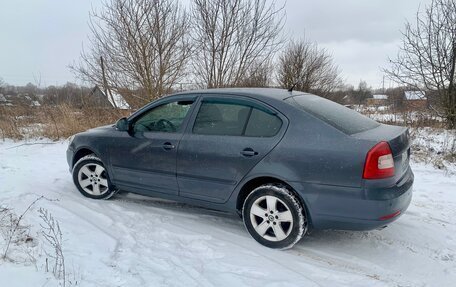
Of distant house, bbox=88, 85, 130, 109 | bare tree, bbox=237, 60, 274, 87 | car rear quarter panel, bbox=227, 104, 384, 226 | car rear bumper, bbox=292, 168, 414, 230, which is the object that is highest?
bare tree, bbox=237, 60, 274, 87

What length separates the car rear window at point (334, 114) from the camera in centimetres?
331

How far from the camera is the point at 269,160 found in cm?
337

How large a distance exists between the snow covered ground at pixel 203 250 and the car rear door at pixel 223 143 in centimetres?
55

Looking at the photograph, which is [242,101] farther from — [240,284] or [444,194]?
[444,194]

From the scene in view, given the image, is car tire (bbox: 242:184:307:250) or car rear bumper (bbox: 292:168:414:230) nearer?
car rear bumper (bbox: 292:168:414:230)

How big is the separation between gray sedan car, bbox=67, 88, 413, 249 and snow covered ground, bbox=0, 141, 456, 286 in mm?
308

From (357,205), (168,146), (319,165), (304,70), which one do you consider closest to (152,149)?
(168,146)

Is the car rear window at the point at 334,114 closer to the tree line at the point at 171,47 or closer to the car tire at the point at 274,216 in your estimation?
the car tire at the point at 274,216

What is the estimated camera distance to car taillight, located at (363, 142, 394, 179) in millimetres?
2957

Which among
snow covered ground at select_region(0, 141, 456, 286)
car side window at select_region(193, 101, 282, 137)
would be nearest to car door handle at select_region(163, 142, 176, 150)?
car side window at select_region(193, 101, 282, 137)

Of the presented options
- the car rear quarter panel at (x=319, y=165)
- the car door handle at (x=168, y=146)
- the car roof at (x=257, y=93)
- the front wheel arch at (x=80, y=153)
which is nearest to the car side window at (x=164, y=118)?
the car door handle at (x=168, y=146)

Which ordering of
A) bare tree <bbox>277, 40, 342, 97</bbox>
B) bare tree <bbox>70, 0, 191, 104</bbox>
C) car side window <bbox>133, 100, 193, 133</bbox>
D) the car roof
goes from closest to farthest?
the car roof
car side window <bbox>133, 100, 193, 133</bbox>
bare tree <bbox>70, 0, 191, 104</bbox>
bare tree <bbox>277, 40, 342, 97</bbox>

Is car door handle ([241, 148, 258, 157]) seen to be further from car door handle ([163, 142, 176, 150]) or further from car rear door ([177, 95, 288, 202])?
car door handle ([163, 142, 176, 150])

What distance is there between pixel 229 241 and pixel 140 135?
1.80 metres
